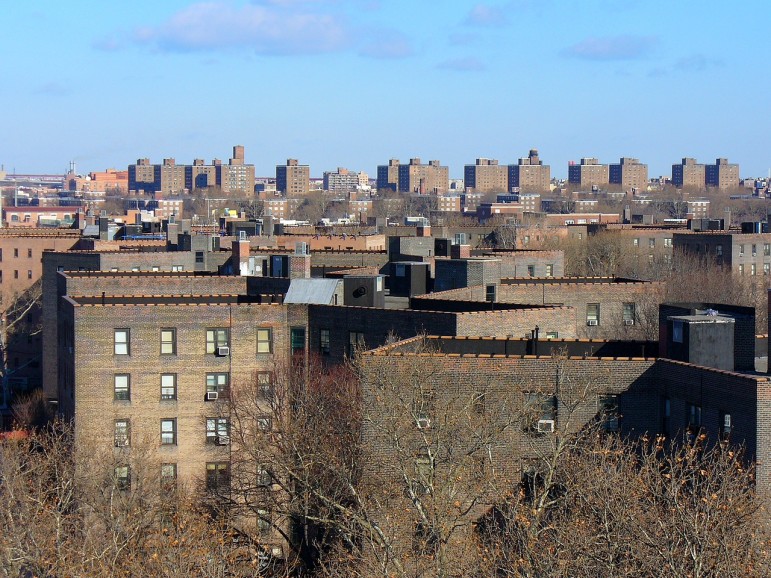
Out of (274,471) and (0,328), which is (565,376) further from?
(0,328)

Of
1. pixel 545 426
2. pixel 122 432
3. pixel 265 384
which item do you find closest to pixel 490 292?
pixel 265 384

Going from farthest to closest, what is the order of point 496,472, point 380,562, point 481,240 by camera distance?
point 481,240
point 496,472
point 380,562

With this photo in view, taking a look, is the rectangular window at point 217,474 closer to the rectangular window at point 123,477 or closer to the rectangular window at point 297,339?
the rectangular window at point 123,477

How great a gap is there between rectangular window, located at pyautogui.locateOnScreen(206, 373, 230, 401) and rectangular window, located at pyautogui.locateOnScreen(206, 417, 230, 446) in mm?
1019

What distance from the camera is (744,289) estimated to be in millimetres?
117000

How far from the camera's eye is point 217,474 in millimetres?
A: 63969

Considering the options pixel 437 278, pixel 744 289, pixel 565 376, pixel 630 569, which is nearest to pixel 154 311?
pixel 437 278

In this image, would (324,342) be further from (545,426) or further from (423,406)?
(423,406)

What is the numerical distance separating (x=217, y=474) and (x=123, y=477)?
429cm

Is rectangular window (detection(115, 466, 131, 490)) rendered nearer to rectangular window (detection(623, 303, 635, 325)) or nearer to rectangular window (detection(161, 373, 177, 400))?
rectangular window (detection(161, 373, 177, 400))

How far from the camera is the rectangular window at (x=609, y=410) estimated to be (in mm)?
46963

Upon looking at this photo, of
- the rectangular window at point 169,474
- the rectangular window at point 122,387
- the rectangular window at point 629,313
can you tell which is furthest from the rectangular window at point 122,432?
the rectangular window at point 629,313

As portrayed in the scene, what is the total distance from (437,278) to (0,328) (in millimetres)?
43345

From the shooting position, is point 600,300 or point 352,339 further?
point 600,300
